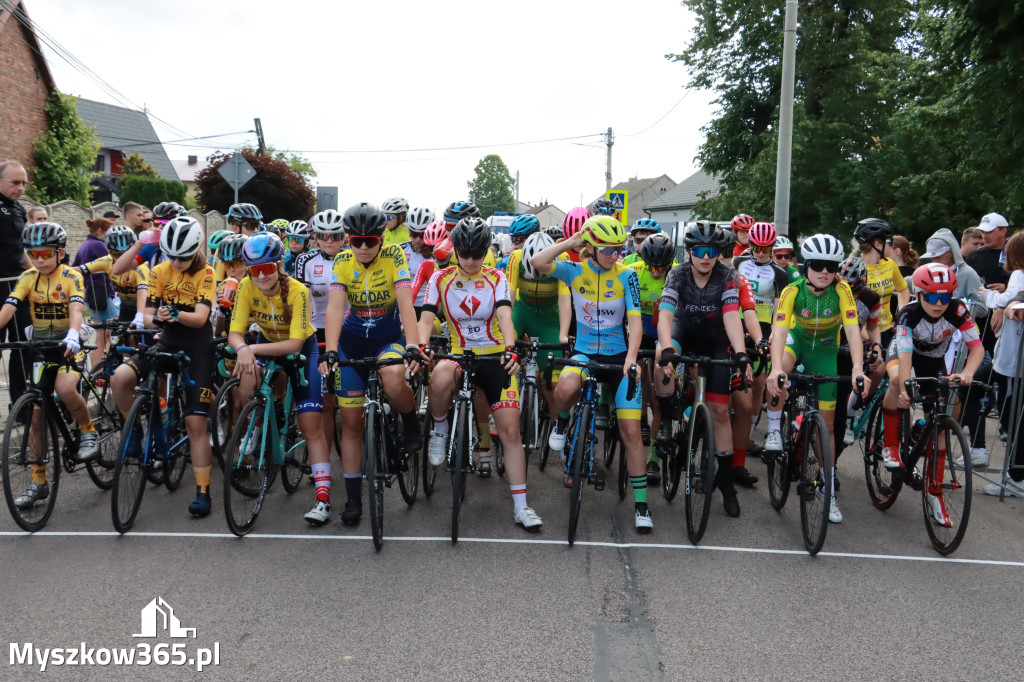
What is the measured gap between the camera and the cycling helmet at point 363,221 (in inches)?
229

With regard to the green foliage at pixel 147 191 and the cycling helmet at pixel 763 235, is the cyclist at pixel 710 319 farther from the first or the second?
the green foliage at pixel 147 191

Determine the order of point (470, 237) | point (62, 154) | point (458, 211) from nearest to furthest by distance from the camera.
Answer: point (470, 237), point (458, 211), point (62, 154)

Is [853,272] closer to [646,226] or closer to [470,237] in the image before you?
[646,226]

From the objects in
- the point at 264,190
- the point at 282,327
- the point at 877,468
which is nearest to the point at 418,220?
the point at 282,327

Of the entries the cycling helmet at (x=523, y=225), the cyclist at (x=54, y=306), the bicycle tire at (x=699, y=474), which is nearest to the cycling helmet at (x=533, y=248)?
the cycling helmet at (x=523, y=225)

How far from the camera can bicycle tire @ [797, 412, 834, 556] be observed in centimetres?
548

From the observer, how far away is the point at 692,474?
233 inches

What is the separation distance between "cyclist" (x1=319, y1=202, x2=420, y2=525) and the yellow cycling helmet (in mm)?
1327

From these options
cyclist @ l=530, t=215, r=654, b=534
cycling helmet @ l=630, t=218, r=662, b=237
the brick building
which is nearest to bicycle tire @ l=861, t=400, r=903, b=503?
cyclist @ l=530, t=215, r=654, b=534

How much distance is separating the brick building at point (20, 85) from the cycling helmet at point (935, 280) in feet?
96.4

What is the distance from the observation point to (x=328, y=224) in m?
7.25

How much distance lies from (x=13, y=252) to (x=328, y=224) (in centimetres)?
356

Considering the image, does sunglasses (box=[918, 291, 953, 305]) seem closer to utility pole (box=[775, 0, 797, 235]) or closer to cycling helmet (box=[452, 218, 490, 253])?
cycling helmet (box=[452, 218, 490, 253])

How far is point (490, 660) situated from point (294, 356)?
2.98 metres
